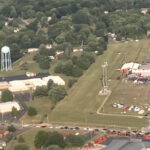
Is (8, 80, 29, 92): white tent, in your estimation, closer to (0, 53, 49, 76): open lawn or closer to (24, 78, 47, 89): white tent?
(24, 78, 47, 89): white tent

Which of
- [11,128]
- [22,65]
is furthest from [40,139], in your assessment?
[22,65]

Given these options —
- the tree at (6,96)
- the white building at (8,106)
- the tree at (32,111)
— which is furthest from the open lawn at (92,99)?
the tree at (6,96)

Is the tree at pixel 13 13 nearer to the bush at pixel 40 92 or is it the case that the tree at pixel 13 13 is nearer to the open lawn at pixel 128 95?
the open lawn at pixel 128 95

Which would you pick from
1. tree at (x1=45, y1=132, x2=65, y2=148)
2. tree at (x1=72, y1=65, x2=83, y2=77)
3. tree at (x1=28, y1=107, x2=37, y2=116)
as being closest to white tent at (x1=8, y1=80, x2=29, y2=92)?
tree at (x1=72, y1=65, x2=83, y2=77)

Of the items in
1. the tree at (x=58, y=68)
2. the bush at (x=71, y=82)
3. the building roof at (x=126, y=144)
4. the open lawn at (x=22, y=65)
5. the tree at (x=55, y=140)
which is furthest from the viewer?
the open lawn at (x=22, y=65)

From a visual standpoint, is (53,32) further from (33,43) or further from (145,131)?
(145,131)

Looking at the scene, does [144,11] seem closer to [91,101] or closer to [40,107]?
[91,101]

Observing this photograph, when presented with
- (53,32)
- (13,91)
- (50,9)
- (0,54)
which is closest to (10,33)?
(53,32)
